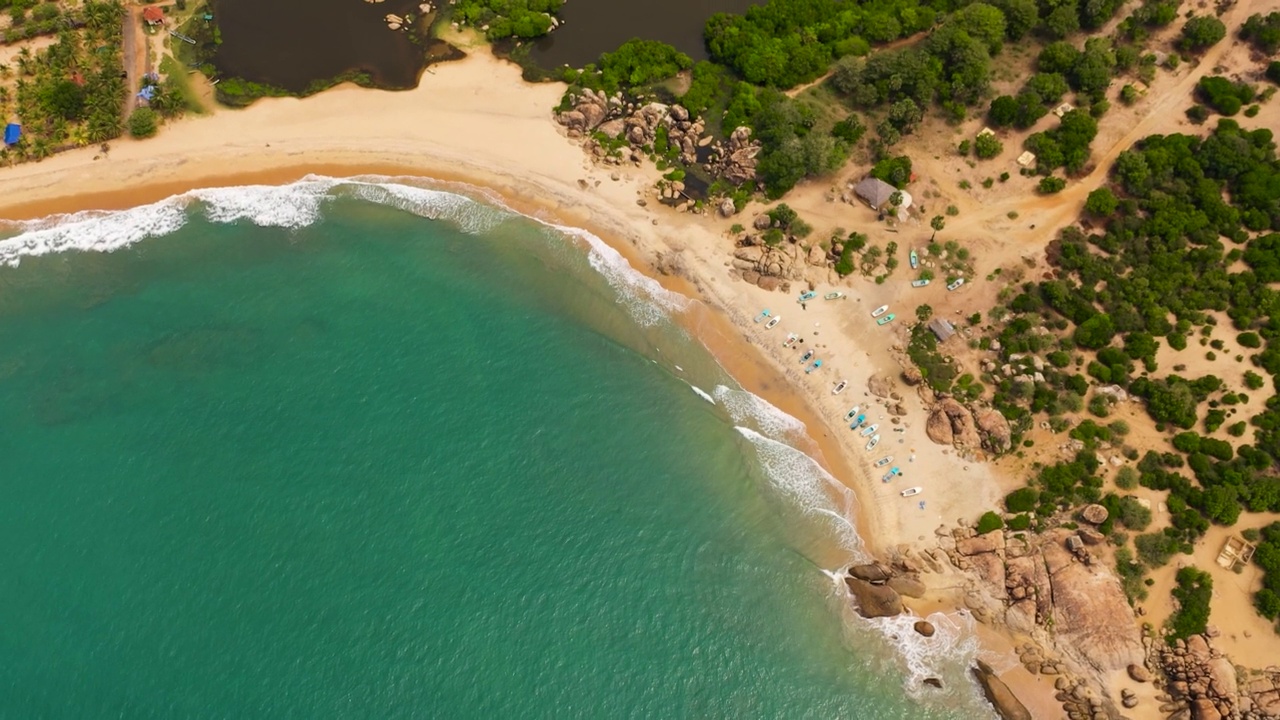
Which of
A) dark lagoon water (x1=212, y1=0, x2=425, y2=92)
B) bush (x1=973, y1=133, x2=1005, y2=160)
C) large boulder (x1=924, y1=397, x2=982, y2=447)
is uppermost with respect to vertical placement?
bush (x1=973, y1=133, x2=1005, y2=160)

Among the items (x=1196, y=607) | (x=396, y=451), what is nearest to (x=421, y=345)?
(x=396, y=451)

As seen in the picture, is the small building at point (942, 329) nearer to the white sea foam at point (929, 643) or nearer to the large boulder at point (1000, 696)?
A: the white sea foam at point (929, 643)

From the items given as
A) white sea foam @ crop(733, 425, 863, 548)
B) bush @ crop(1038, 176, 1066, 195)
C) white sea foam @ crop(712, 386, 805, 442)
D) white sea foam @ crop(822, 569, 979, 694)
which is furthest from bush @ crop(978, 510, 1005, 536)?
bush @ crop(1038, 176, 1066, 195)

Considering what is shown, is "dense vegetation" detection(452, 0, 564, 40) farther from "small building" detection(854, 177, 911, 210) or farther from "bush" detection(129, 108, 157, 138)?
"small building" detection(854, 177, 911, 210)

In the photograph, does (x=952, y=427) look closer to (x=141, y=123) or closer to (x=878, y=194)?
(x=878, y=194)

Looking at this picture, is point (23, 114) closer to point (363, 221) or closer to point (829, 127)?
point (363, 221)

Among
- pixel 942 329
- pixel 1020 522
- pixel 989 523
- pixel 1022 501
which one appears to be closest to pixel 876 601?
pixel 989 523

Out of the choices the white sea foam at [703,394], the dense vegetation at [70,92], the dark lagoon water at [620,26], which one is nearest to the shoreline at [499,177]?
the dense vegetation at [70,92]
